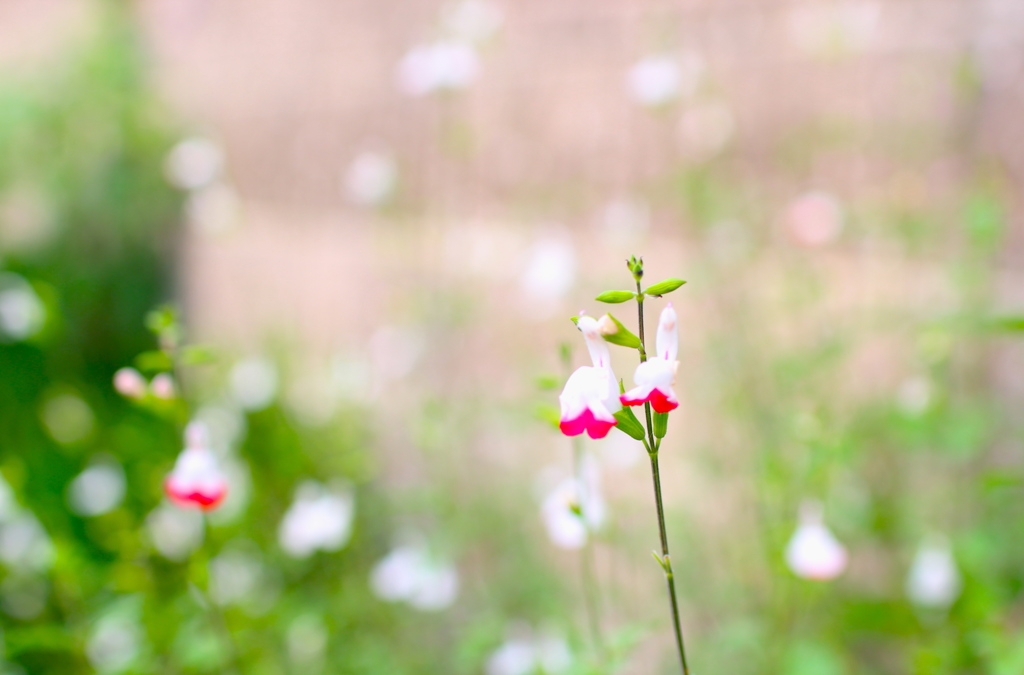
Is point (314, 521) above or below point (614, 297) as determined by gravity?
below

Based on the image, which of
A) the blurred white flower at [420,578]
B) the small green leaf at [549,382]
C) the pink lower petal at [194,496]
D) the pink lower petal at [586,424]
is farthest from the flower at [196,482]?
the blurred white flower at [420,578]

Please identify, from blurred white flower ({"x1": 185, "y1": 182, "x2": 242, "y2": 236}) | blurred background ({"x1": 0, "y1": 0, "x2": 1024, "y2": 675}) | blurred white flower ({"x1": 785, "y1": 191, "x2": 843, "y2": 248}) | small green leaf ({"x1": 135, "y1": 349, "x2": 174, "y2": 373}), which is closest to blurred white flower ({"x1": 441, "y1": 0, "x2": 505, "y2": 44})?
blurred background ({"x1": 0, "y1": 0, "x2": 1024, "y2": 675})

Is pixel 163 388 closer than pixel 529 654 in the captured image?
Yes

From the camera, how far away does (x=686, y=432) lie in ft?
6.63

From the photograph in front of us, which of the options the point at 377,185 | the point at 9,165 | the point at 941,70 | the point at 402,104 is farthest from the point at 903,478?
A: the point at 9,165

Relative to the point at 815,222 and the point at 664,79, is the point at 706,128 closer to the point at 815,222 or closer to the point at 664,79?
the point at 664,79

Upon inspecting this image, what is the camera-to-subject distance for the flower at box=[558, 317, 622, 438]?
572 millimetres

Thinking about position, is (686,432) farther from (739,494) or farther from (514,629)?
(514,629)

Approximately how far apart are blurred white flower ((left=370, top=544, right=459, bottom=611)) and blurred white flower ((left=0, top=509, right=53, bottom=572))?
2.23 ft

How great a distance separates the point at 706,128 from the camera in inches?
71.6

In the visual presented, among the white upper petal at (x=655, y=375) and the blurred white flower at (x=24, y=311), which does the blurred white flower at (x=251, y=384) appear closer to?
the blurred white flower at (x=24, y=311)

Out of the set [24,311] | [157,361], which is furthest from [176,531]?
[157,361]

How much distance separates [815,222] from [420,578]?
108 centimetres

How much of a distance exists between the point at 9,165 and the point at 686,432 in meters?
3.40
